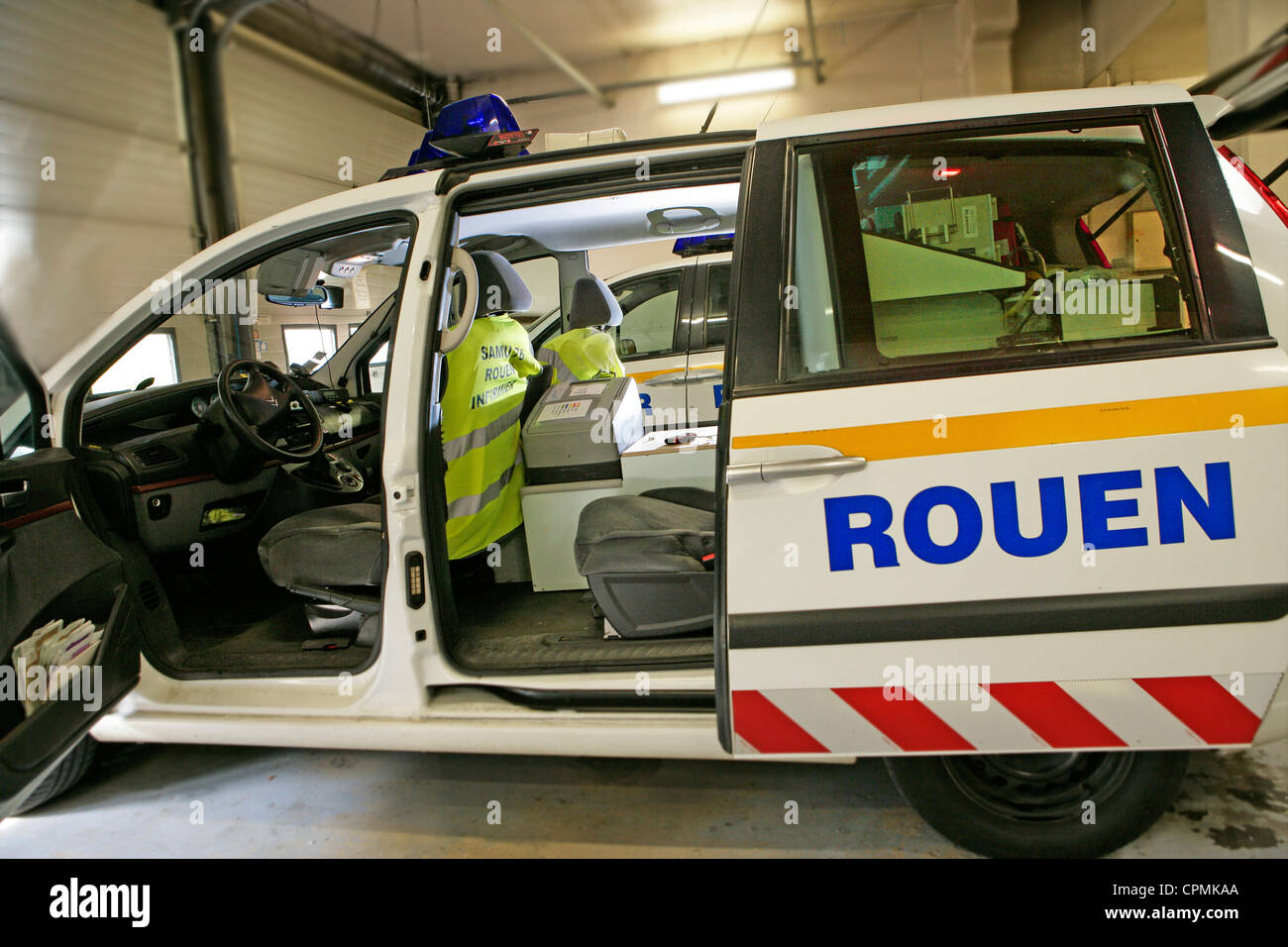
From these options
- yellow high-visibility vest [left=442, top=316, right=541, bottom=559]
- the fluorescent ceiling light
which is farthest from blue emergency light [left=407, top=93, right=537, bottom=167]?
the fluorescent ceiling light

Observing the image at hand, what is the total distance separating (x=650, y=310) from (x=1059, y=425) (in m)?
3.79

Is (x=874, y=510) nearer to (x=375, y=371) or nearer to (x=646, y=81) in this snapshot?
(x=375, y=371)

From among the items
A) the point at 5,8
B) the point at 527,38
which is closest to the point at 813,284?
the point at 5,8

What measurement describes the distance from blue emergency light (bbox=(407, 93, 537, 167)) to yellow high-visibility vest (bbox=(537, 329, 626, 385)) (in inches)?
45.9

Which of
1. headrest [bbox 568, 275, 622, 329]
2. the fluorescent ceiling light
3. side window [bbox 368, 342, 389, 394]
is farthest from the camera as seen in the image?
the fluorescent ceiling light

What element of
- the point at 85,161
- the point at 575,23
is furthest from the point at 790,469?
the point at 575,23

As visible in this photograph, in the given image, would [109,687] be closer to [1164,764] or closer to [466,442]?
[466,442]

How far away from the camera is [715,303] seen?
4.69 m

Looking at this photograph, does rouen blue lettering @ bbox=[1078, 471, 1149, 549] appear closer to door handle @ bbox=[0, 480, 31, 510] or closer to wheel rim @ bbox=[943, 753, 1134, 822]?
wheel rim @ bbox=[943, 753, 1134, 822]

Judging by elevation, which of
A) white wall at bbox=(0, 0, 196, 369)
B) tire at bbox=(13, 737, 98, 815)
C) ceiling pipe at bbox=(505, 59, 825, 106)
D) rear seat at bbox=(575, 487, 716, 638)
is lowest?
tire at bbox=(13, 737, 98, 815)

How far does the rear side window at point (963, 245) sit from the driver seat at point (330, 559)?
131 centimetres

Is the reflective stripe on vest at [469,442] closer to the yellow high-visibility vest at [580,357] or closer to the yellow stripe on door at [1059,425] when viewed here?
the yellow high-visibility vest at [580,357]

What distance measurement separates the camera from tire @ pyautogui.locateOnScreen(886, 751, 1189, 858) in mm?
1542

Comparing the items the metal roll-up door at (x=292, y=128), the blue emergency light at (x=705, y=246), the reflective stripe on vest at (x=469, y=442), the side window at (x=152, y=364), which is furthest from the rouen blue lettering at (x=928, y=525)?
the metal roll-up door at (x=292, y=128)
